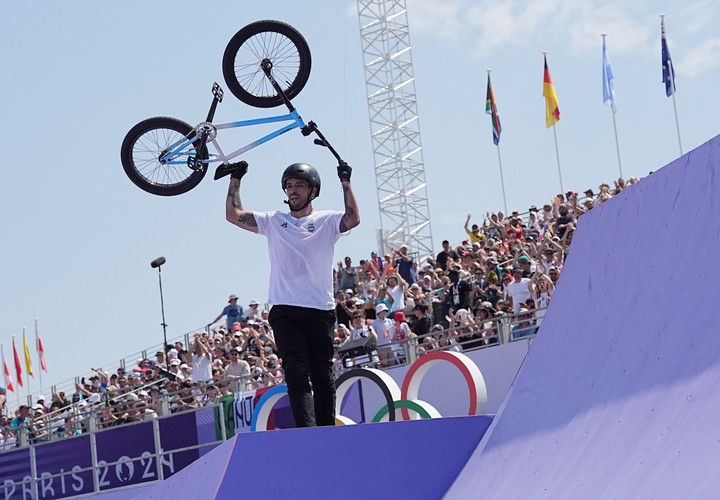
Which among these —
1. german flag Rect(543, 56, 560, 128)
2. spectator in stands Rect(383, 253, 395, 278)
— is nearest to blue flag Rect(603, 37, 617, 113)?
german flag Rect(543, 56, 560, 128)

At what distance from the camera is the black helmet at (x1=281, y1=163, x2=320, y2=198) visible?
21.5 feet

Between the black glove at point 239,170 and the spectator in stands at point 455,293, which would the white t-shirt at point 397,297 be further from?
the black glove at point 239,170

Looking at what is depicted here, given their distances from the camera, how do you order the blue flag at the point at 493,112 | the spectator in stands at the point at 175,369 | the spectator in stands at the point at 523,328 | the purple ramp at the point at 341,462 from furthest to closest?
1. the blue flag at the point at 493,112
2. the spectator in stands at the point at 175,369
3. the spectator in stands at the point at 523,328
4. the purple ramp at the point at 341,462

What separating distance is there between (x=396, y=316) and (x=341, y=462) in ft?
31.4

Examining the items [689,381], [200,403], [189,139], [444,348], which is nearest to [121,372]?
[200,403]

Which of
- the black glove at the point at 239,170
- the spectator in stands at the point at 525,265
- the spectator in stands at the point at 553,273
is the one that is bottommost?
the spectator in stands at the point at 553,273

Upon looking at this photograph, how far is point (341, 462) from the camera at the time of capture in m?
5.29

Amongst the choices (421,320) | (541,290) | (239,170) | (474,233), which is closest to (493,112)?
(474,233)

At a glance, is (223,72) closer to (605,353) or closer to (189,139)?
(189,139)

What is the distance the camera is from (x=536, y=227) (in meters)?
18.0

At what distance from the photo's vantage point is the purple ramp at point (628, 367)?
3.94 metres

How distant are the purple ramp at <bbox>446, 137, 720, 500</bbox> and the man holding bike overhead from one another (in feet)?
3.99

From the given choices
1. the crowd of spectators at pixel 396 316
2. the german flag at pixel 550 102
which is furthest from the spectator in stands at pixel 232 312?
the german flag at pixel 550 102

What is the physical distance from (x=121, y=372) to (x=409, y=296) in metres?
8.15
